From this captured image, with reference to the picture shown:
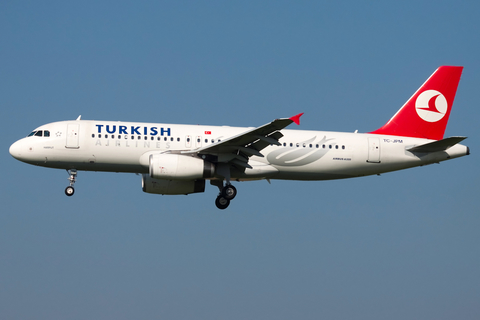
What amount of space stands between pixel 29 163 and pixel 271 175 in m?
12.3

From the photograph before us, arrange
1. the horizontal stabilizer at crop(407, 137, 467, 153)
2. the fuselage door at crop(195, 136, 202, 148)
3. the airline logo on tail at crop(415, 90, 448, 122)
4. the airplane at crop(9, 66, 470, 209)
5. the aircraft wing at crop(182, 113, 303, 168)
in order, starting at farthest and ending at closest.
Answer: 1. the airline logo on tail at crop(415, 90, 448, 122)
2. the fuselage door at crop(195, 136, 202, 148)
3. the horizontal stabilizer at crop(407, 137, 467, 153)
4. the airplane at crop(9, 66, 470, 209)
5. the aircraft wing at crop(182, 113, 303, 168)

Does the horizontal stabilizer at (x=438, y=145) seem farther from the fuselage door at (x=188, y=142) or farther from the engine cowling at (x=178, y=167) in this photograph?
the fuselage door at (x=188, y=142)

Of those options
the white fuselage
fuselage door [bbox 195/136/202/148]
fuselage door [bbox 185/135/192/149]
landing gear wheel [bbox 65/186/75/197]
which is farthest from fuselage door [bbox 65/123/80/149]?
fuselage door [bbox 195/136/202/148]

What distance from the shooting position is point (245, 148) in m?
32.3

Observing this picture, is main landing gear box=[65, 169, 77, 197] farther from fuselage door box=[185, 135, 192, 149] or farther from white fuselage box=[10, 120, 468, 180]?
fuselage door box=[185, 135, 192, 149]

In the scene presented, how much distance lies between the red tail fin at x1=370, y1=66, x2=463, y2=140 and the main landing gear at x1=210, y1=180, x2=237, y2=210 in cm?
903

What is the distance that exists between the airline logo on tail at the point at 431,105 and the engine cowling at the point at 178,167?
13.1 metres

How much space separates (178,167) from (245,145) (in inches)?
135

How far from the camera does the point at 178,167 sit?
31938 millimetres

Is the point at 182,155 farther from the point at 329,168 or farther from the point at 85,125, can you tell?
the point at 329,168

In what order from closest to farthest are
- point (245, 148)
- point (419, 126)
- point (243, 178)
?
point (245, 148)
point (243, 178)
point (419, 126)

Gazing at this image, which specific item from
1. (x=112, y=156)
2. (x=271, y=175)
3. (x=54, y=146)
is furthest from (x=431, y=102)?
(x=54, y=146)

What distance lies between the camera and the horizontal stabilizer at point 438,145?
33438mm

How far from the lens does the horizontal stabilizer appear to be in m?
33.4
